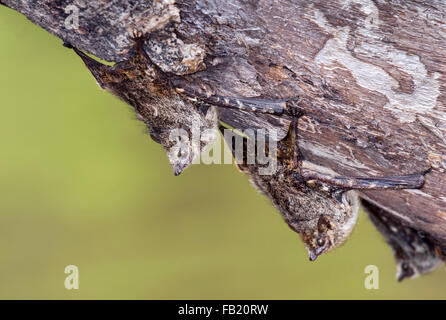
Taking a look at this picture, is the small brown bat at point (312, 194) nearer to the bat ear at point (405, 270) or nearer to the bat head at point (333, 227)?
the bat head at point (333, 227)

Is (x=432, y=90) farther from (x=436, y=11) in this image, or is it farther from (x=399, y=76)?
(x=436, y=11)

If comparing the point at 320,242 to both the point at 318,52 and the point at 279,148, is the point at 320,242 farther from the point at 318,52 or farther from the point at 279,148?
the point at 318,52

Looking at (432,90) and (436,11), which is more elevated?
(436,11)

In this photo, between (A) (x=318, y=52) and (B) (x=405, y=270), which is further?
(B) (x=405, y=270)

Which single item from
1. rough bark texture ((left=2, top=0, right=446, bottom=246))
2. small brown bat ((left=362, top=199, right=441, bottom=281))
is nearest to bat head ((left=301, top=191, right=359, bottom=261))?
small brown bat ((left=362, top=199, right=441, bottom=281))

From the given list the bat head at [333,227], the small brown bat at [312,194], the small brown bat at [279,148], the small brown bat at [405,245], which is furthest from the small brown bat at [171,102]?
the small brown bat at [405,245]

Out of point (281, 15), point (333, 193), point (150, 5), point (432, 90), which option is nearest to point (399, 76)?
point (432, 90)

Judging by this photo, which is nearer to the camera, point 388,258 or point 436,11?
point 436,11

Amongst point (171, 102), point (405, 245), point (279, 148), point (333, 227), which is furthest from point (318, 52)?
point (405, 245)
